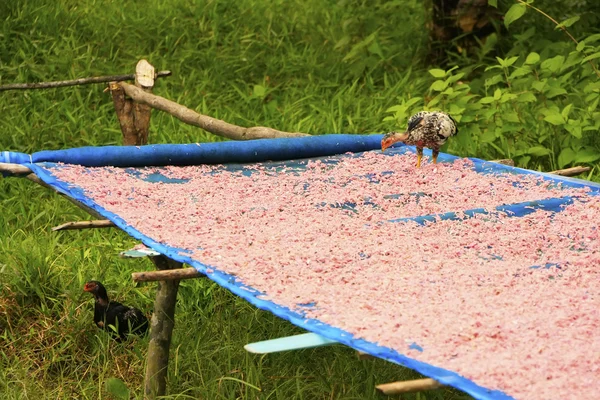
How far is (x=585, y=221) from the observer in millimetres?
3400

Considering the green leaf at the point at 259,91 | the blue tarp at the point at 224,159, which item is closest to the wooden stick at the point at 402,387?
the blue tarp at the point at 224,159

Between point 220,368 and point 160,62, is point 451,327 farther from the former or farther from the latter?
point 160,62

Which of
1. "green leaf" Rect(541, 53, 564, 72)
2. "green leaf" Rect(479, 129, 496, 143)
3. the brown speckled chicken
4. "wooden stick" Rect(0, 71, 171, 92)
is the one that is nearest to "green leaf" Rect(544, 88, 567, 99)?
"green leaf" Rect(541, 53, 564, 72)

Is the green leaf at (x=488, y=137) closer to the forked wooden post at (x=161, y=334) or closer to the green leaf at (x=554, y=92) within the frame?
the green leaf at (x=554, y=92)

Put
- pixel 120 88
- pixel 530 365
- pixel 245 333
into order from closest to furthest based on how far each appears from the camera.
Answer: pixel 530 365 → pixel 245 333 → pixel 120 88

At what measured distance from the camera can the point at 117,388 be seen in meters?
3.43

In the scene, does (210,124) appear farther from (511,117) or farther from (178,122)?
(511,117)

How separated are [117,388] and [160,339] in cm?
29

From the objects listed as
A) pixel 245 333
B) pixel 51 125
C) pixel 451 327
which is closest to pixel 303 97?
pixel 51 125

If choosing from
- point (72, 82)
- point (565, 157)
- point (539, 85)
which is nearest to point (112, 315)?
point (72, 82)

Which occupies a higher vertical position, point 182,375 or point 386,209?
point 386,209

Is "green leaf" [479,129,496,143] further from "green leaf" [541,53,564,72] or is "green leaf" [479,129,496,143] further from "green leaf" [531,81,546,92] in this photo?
"green leaf" [541,53,564,72]

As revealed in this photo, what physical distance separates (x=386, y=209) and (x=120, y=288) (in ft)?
4.43

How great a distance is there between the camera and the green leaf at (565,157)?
17.1 ft
